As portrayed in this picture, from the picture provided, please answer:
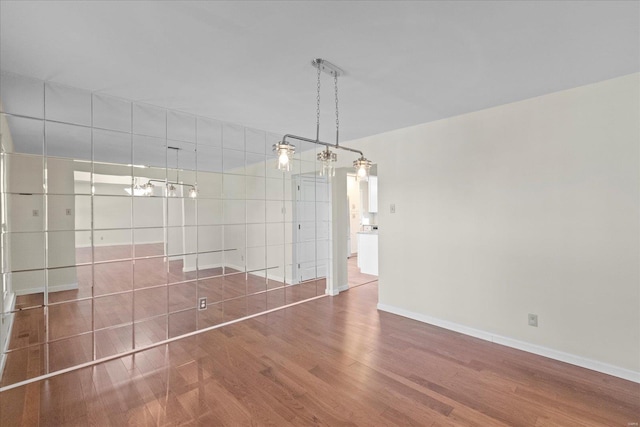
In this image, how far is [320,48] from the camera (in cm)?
200

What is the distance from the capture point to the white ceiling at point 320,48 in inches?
64.6

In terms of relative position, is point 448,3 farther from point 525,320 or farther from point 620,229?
point 525,320

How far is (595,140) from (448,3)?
207 cm

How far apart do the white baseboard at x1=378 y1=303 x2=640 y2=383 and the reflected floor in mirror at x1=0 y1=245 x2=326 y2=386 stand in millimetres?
1859

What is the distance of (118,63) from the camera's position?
221 cm

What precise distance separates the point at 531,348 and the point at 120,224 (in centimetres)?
580

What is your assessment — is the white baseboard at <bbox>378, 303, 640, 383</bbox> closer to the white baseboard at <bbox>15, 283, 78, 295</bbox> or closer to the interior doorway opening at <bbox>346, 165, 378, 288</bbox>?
the interior doorway opening at <bbox>346, 165, 378, 288</bbox>

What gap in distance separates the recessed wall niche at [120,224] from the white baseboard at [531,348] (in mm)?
1895

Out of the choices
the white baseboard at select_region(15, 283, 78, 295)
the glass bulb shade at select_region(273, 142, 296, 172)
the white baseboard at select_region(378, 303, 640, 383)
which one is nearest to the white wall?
the white baseboard at select_region(378, 303, 640, 383)

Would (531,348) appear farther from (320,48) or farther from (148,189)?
(148,189)

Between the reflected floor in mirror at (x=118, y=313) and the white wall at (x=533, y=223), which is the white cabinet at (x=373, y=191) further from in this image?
the white wall at (x=533, y=223)

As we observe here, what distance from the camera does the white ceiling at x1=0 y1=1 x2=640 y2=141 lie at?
164 cm

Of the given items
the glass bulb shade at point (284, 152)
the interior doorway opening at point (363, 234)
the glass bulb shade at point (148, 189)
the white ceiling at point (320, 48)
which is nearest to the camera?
the white ceiling at point (320, 48)

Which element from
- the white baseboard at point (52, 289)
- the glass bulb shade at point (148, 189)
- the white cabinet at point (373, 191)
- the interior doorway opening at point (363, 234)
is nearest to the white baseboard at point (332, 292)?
the interior doorway opening at point (363, 234)
